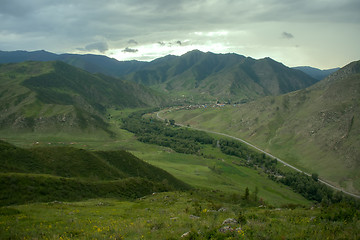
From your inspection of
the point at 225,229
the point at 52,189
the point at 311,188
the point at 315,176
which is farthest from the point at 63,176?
the point at 315,176

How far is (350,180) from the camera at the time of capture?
15388 centimetres

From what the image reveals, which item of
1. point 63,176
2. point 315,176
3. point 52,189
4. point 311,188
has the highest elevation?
point 52,189

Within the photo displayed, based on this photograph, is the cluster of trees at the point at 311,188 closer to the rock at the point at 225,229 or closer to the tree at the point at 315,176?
the tree at the point at 315,176

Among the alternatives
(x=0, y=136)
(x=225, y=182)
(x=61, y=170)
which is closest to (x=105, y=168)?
(x=61, y=170)

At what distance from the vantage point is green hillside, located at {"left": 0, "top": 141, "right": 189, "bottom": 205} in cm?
3947

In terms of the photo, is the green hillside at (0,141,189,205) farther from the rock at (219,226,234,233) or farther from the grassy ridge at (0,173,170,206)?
the rock at (219,226,234,233)

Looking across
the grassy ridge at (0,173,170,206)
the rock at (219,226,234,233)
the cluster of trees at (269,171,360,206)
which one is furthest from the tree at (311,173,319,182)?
the rock at (219,226,234,233)

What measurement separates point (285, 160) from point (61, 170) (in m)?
188

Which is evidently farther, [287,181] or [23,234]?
[287,181]

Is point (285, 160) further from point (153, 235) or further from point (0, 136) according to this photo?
point (0, 136)

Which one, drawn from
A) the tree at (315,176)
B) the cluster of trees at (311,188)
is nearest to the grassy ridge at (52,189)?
the cluster of trees at (311,188)

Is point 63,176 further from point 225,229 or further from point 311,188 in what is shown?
point 311,188

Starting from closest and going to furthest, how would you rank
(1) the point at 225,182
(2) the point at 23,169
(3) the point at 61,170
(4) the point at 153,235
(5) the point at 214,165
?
(4) the point at 153,235 < (2) the point at 23,169 < (3) the point at 61,170 < (1) the point at 225,182 < (5) the point at 214,165

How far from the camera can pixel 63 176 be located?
6100 cm
